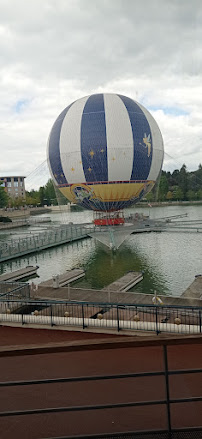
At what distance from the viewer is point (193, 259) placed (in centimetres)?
2800

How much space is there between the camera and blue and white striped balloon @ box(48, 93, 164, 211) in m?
28.5

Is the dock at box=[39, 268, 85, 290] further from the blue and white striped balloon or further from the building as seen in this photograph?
the building

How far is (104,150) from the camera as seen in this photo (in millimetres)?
28281

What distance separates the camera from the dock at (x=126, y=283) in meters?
20.0

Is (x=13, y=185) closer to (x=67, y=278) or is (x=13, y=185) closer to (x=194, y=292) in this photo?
(x=67, y=278)

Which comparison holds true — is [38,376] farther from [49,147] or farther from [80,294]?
[49,147]

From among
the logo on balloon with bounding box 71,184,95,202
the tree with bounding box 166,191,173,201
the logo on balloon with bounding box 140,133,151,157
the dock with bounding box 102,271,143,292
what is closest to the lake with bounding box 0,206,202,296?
the dock with bounding box 102,271,143,292

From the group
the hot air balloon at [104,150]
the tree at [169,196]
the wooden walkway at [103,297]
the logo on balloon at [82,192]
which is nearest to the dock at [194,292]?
the wooden walkway at [103,297]

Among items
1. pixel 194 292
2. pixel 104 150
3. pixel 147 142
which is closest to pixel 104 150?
pixel 104 150

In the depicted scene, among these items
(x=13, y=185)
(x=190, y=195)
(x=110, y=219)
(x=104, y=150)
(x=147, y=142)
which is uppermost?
(x=13, y=185)

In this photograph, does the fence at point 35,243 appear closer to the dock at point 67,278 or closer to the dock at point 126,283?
the dock at point 67,278

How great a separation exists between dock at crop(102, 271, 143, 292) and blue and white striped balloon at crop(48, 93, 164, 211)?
9.06 meters

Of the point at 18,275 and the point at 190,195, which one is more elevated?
the point at 190,195

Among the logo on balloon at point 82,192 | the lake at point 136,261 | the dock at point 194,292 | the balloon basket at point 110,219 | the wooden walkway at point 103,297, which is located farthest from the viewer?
the balloon basket at point 110,219
